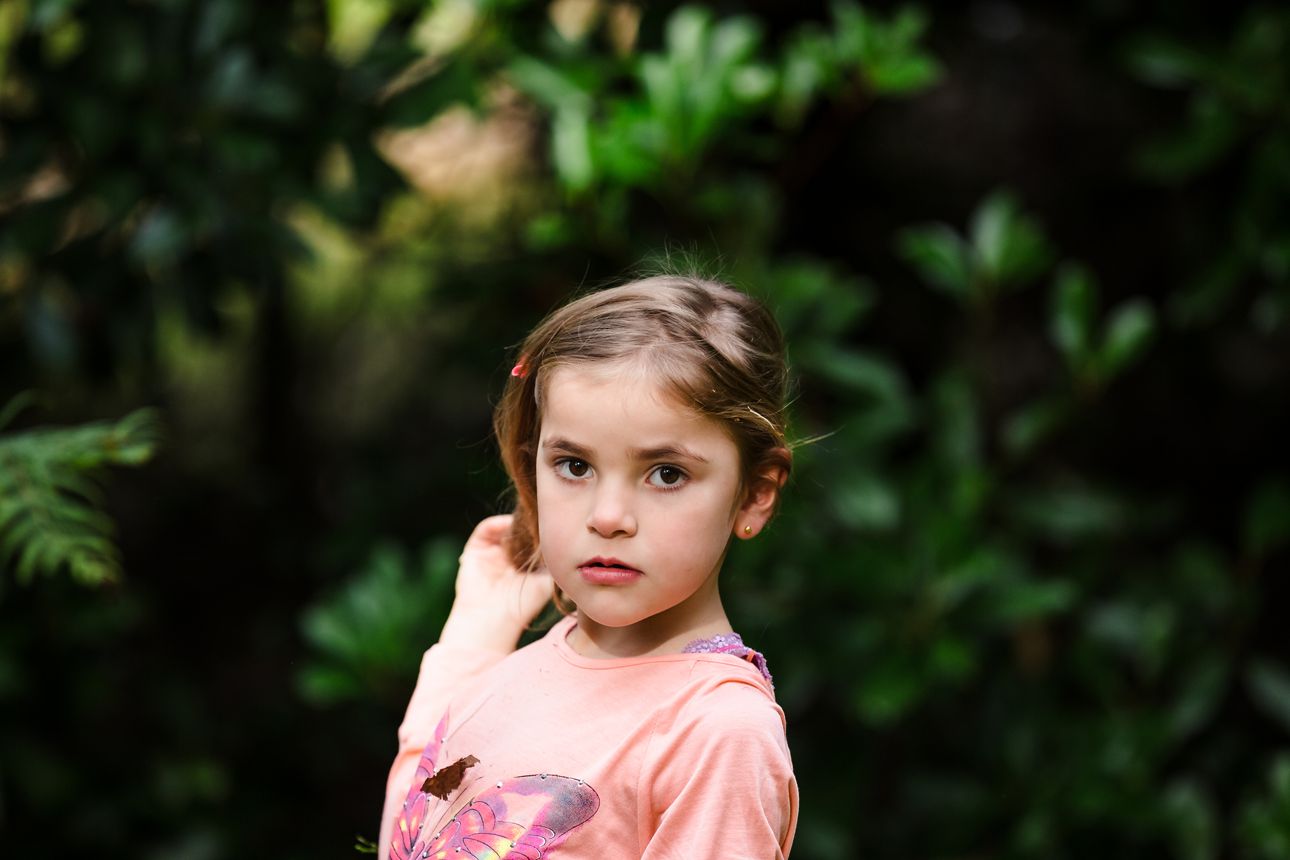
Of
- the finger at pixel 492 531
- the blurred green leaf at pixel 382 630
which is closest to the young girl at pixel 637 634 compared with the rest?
the finger at pixel 492 531

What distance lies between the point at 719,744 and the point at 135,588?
99.7 inches

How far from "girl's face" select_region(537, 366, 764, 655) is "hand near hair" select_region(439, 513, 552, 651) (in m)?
0.19

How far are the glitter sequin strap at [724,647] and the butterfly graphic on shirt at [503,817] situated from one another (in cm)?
13

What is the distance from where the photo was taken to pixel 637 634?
1.11m

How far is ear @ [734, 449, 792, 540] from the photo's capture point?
1.11 m

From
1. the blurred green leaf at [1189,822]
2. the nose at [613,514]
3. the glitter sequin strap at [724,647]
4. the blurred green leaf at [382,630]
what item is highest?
the nose at [613,514]

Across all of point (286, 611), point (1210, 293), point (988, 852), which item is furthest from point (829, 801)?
point (286, 611)

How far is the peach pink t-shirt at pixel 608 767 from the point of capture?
977 mm

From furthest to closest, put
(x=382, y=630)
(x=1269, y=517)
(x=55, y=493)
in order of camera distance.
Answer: (x=1269, y=517), (x=382, y=630), (x=55, y=493)

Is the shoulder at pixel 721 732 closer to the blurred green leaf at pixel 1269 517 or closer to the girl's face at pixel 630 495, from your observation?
the girl's face at pixel 630 495

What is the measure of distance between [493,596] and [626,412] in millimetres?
306

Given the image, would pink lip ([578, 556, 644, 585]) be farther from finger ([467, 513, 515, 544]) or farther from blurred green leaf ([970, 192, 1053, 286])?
blurred green leaf ([970, 192, 1053, 286])

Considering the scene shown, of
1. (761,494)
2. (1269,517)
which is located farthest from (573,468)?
(1269,517)

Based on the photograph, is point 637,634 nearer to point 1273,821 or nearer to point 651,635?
point 651,635
